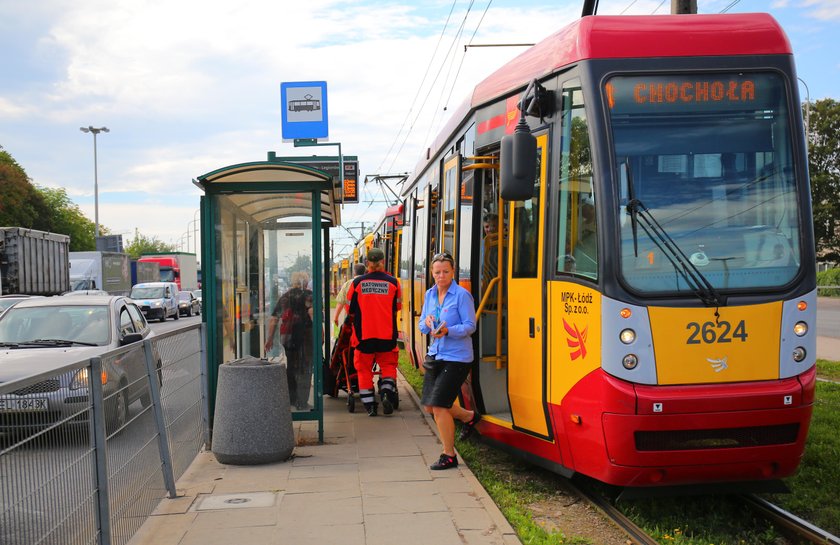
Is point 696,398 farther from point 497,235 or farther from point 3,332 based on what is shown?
point 3,332

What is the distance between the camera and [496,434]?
7.46 meters

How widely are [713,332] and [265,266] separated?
226 inches

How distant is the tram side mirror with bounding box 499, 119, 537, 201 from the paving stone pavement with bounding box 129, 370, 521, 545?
228 centimetres

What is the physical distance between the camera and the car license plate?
3.60 metres

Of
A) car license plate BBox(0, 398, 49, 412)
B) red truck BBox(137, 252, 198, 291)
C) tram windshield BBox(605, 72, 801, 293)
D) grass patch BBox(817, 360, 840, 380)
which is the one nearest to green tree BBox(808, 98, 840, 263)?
grass patch BBox(817, 360, 840, 380)

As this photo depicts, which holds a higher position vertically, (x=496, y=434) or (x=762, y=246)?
(x=762, y=246)

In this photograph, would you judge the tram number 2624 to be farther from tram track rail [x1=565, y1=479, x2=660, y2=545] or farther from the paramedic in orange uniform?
the paramedic in orange uniform

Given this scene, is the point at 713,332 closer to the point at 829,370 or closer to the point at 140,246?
the point at 829,370

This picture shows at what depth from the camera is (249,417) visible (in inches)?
303

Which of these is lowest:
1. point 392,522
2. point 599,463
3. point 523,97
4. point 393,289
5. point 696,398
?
point 392,522

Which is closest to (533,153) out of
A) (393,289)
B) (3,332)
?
(393,289)

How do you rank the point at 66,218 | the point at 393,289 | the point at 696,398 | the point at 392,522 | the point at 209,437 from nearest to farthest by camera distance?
the point at 696,398 → the point at 392,522 → the point at 209,437 → the point at 393,289 → the point at 66,218

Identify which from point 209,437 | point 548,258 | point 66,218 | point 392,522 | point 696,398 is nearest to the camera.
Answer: point 696,398

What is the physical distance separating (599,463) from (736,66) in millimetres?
2913
